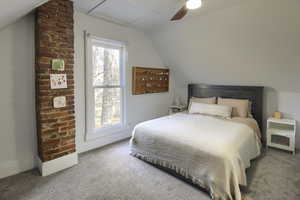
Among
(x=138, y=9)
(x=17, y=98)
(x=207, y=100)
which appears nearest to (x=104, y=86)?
(x=17, y=98)

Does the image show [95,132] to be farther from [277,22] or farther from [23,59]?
[277,22]

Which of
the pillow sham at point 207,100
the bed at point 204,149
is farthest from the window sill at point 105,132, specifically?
the pillow sham at point 207,100

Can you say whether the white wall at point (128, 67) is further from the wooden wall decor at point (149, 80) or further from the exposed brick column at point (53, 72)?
the exposed brick column at point (53, 72)

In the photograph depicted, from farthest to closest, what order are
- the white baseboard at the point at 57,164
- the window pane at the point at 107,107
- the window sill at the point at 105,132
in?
the window pane at the point at 107,107
the window sill at the point at 105,132
the white baseboard at the point at 57,164

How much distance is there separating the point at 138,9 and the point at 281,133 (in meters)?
3.30

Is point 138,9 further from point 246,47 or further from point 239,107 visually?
point 239,107

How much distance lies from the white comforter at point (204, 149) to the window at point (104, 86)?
0.85 m

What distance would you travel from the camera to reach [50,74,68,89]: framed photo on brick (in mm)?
2367

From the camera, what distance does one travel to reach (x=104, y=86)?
3.29m

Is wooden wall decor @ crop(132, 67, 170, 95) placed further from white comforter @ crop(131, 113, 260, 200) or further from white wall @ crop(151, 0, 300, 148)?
white comforter @ crop(131, 113, 260, 200)

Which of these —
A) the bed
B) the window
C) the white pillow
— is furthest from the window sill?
the white pillow

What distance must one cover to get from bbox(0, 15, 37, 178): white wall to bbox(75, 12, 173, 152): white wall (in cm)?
65

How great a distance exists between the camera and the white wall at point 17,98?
2232 mm

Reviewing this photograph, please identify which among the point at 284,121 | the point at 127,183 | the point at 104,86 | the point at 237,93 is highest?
the point at 104,86
